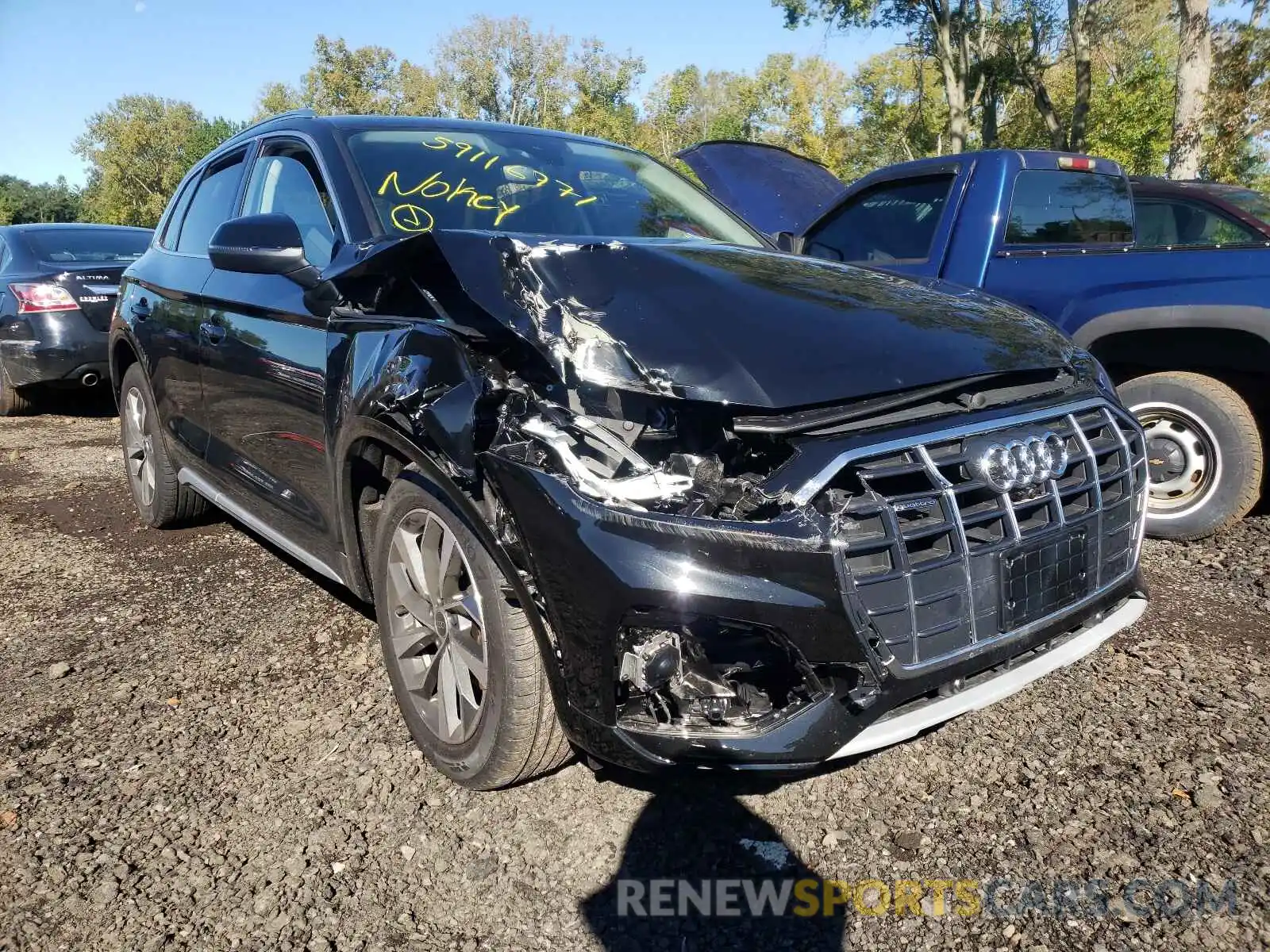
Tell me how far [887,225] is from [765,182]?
160 cm

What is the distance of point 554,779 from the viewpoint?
101 inches

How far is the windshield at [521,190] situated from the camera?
9.74 ft

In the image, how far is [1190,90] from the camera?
42.8 ft

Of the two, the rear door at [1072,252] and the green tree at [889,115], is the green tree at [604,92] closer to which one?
the green tree at [889,115]

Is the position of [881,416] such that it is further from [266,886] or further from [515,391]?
[266,886]

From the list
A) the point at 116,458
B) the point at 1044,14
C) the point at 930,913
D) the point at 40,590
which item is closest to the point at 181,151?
the point at 1044,14

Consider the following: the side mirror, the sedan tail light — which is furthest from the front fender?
the sedan tail light

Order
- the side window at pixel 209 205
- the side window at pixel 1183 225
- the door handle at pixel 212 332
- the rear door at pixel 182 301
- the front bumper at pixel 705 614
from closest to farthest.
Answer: the front bumper at pixel 705 614 → the door handle at pixel 212 332 → the rear door at pixel 182 301 → the side window at pixel 209 205 → the side window at pixel 1183 225

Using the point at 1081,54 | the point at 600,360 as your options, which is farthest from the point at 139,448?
the point at 1081,54

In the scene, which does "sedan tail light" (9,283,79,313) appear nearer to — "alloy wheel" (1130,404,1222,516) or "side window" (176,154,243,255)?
"side window" (176,154,243,255)

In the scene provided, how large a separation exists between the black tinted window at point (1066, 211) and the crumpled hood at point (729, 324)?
8.41 feet

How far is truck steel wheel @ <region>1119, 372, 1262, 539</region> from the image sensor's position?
4207 millimetres

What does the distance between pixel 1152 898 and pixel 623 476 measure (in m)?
1.49

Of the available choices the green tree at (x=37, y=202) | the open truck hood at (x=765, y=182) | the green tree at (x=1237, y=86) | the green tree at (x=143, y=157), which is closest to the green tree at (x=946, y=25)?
the green tree at (x=1237, y=86)
